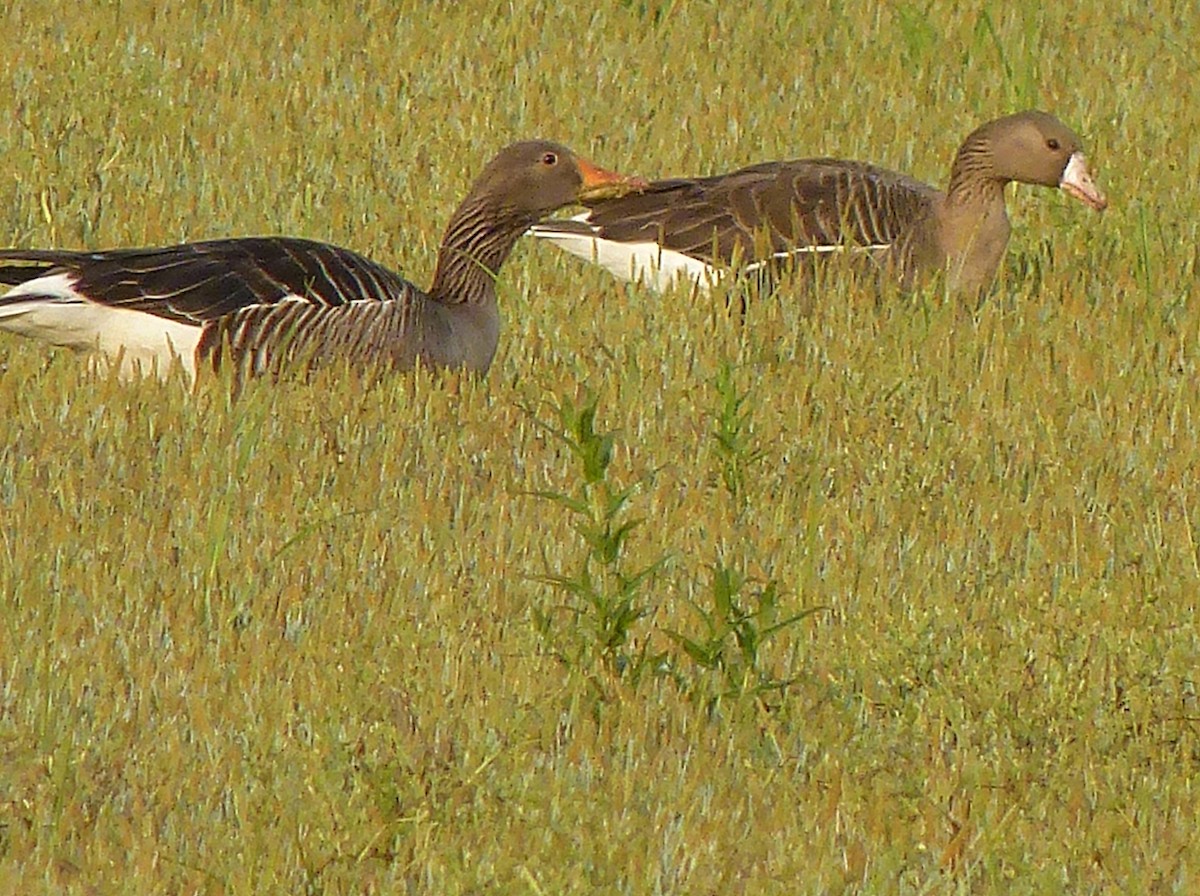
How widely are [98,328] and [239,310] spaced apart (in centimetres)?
50

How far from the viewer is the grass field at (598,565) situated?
477 centimetres

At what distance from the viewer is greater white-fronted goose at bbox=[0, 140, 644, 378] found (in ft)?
25.9

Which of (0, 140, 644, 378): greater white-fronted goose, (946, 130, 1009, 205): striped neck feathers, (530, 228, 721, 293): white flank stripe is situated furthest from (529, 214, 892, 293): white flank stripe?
(0, 140, 644, 378): greater white-fronted goose

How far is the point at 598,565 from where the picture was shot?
6.34 metres

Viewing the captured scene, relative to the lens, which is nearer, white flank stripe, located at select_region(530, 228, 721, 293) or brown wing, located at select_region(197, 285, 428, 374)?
brown wing, located at select_region(197, 285, 428, 374)

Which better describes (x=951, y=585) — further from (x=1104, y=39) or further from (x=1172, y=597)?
(x=1104, y=39)

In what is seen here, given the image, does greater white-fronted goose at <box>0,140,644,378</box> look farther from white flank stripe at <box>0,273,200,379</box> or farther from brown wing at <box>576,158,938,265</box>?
brown wing at <box>576,158,938,265</box>

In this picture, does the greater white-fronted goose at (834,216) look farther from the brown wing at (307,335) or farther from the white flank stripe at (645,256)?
the brown wing at (307,335)

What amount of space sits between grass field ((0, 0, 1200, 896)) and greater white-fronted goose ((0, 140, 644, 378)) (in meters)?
0.19

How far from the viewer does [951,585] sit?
6320 mm

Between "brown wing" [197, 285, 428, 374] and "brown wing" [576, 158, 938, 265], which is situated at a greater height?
"brown wing" [576, 158, 938, 265]

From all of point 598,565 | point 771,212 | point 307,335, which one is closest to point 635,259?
point 771,212

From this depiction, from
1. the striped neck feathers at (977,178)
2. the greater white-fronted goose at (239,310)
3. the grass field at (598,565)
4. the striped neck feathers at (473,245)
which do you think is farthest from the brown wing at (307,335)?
the striped neck feathers at (977,178)

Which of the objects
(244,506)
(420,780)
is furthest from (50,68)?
(420,780)
